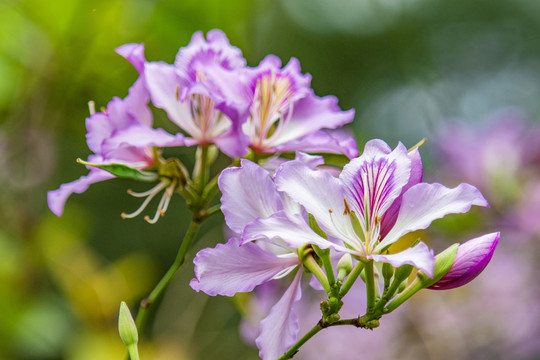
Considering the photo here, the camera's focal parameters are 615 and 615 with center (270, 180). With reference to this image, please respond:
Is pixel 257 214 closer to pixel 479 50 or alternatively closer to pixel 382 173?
pixel 382 173

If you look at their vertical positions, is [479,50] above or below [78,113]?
below

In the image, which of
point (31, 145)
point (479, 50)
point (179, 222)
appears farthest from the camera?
point (479, 50)

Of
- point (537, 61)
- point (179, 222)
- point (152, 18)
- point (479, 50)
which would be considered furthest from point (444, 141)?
point (537, 61)

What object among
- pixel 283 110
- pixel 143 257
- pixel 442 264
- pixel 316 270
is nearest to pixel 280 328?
pixel 316 270

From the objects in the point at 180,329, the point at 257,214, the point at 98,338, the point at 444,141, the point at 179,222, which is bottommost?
the point at 179,222

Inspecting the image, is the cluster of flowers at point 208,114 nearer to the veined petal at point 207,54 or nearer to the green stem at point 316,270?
the veined petal at point 207,54

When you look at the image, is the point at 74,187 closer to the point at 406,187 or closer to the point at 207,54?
Result: the point at 207,54

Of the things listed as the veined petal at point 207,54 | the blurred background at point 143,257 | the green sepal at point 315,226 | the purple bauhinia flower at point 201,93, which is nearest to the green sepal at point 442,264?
the green sepal at point 315,226
